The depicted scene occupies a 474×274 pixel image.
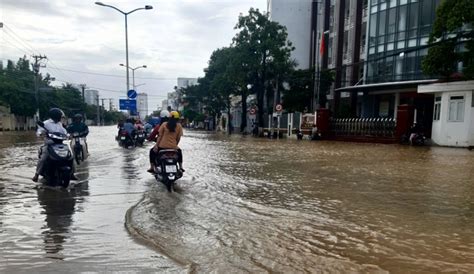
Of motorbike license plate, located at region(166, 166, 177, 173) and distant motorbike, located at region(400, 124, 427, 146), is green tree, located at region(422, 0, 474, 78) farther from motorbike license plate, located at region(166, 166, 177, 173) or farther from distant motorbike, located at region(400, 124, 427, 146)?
motorbike license plate, located at region(166, 166, 177, 173)

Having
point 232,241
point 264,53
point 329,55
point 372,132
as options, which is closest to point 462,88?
point 372,132

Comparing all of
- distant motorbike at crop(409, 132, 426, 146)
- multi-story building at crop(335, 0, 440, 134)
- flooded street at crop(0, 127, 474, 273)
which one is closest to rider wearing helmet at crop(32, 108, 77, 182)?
flooded street at crop(0, 127, 474, 273)

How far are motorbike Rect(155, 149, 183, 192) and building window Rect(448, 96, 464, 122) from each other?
19817 millimetres

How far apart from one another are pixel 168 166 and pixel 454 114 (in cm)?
2031

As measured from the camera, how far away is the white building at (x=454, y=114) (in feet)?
71.1

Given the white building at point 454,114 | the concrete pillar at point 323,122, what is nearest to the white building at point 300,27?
the concrete pillar at point 323,122

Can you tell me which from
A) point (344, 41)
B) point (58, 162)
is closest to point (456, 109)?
point (58, 162)

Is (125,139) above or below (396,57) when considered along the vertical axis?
below

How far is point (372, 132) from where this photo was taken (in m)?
26.7

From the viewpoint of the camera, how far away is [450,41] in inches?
824

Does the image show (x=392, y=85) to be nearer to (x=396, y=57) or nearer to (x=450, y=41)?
(x=396, y=57)

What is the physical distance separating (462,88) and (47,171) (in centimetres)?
2164

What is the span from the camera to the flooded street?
400 centimetres

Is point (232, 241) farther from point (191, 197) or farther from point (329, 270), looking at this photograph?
point (191, 197)
